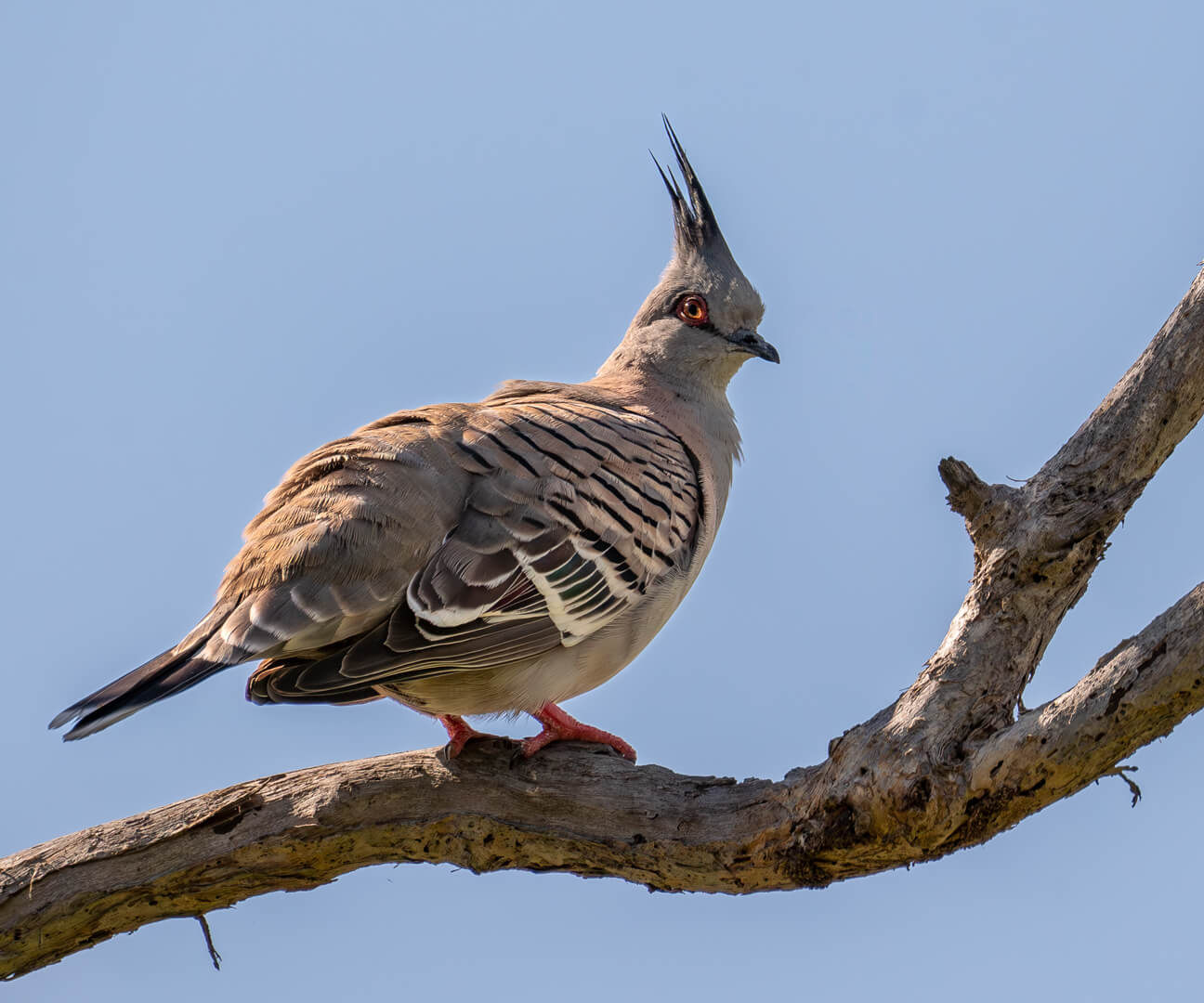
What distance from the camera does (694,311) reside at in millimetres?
6781

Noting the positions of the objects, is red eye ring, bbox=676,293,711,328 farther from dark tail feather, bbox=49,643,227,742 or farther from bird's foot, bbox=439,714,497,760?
dark tail feather, bbox=49,643,227,742

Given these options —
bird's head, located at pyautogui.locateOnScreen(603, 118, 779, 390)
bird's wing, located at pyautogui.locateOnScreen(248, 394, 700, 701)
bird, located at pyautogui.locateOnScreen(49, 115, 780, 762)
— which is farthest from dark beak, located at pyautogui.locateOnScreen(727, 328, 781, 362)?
bird's wing, located at pyautogui.locateOnScreen(248, 394, 700, 701)

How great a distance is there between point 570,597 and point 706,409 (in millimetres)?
1907

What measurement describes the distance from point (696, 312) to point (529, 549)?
7.50 feet

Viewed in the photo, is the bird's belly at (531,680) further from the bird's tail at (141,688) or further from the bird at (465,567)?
the bird's tail at (141,688)

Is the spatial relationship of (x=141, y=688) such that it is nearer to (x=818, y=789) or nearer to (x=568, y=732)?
(x=568, y=732)

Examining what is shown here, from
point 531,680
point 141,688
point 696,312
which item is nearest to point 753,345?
point 696,312

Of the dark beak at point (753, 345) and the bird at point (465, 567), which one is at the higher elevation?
the dark beak at point (753, 345)

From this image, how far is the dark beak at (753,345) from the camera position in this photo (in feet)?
21.8

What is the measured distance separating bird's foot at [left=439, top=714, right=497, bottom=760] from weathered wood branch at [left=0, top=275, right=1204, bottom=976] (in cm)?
5

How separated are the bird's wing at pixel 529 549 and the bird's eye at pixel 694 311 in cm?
107

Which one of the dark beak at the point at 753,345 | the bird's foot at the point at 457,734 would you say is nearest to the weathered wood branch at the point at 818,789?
the bird's foot at the point at 457,734

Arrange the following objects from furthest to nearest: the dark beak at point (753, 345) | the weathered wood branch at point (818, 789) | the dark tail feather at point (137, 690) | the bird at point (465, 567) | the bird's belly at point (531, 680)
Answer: the dark beak at point (753, 345), the bird's belly at point (531, 680), the bird at point (465, 567), the dark tail feather at point (137, 690), the weathered wood branch at point (818, 789)

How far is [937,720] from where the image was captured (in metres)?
4.07
